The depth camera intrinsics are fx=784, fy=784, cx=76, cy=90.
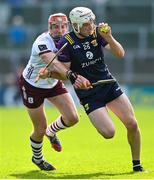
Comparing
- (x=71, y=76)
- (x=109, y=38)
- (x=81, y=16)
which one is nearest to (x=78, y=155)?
(x=71, y=76)

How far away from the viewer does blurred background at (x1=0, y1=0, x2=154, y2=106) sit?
31.9 meters

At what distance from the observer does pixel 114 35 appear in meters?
32.6

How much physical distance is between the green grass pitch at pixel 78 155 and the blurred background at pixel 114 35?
24.0 ft

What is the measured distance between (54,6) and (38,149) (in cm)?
2054

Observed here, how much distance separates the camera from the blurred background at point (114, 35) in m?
31.9

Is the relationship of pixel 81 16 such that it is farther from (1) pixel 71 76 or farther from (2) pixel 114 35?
(2) pixel 114 35

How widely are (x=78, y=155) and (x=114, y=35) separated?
17.5 meters

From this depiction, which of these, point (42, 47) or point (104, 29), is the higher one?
point (104, 29)

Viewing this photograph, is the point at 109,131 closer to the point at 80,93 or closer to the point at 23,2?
the point at 80,93

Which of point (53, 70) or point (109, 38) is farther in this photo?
point (53, 70)

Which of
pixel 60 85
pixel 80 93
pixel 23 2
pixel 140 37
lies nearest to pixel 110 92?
pixel 80 93

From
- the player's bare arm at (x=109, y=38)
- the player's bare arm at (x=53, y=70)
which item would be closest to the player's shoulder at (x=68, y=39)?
the player's bare arm at (x=53, y=70)

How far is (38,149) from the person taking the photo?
42.9ft

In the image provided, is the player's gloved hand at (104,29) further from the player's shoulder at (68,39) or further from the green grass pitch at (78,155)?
the green grass pitch at (78,155)
